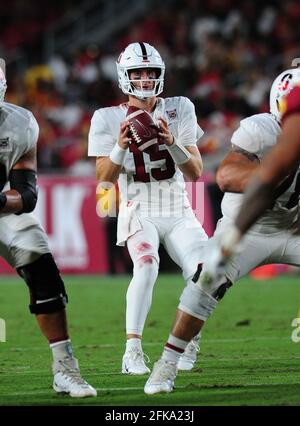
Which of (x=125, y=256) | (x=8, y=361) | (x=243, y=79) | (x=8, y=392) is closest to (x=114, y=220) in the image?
(x=125, y=256)

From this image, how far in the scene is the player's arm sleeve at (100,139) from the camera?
19.9 ft

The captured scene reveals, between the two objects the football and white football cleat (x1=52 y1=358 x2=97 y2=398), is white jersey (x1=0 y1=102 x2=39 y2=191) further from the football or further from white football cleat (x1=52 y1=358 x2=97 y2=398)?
white football cleat (x1=52 y1=358 x2=97 y2=398)

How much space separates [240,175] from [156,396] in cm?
111

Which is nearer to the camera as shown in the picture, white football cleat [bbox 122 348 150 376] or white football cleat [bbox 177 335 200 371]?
white football cleat [bbox 122 348 150 376]

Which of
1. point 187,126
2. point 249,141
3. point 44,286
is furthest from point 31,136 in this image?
point 187,126

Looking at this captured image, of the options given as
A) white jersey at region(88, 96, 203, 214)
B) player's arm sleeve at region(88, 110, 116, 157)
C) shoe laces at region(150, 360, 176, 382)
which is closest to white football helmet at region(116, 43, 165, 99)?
white jersey at region(88, 96, 203, 214)

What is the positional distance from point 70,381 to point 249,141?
1.45m

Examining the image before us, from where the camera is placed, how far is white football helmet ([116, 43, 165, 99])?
609cm

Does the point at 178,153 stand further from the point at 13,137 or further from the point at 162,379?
the point at 162,379

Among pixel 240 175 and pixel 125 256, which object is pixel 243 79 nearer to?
pixel 125 256

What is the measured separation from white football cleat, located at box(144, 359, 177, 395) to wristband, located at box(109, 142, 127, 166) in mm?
1365

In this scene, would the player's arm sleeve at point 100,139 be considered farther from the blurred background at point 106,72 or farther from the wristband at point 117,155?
the blurred background at point 106,72

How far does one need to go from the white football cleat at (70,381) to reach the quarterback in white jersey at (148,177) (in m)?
0.92

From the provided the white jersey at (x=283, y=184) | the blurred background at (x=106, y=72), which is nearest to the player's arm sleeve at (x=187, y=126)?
the white jersey at (x=283, y=184)
